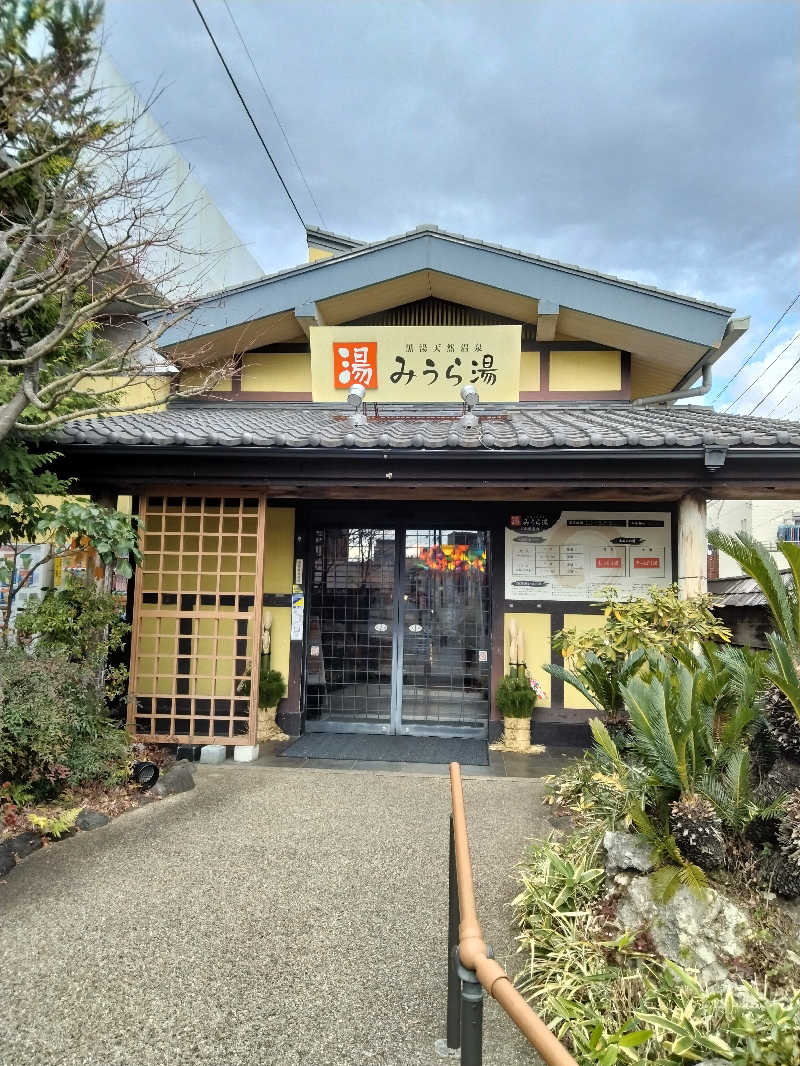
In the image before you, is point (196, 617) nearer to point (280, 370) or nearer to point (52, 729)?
point (52, 729)

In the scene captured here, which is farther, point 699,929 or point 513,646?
point 513,646

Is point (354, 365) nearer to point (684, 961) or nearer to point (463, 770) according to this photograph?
point (463, 770)

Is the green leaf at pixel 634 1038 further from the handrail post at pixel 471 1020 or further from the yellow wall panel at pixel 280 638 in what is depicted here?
the yellow wall panel at pixel 280 638

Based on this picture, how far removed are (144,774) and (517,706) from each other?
3.46 meters

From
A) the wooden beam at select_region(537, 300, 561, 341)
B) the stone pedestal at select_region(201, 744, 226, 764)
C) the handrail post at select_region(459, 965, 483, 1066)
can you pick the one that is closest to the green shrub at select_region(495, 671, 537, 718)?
the stone pedestal at select_region(201, 744, 226, 764)

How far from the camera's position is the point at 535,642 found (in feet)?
21.4

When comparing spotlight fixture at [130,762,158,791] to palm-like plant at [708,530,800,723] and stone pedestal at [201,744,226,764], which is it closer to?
stone pedestal at [201,744,226,764]

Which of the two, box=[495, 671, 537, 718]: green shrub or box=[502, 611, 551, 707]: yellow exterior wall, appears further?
box=[502, 611, 551, 707]: yellow exterior wall

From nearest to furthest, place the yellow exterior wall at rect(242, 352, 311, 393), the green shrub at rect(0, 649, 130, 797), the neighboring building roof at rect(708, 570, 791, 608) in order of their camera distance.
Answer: the green shrub at rect(0, 649, 130, 797) → the neighboring building roof at rect(708, 570, 791, 608) → the yellow exterior wall at rect(242, 352, 311, 393)

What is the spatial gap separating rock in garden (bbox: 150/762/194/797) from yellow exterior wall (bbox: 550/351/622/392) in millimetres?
5910

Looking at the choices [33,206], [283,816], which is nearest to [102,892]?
[283,816]

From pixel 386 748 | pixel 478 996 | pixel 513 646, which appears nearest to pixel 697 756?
pixel 478 996

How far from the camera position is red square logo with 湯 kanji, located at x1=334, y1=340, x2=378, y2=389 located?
7000 millimetres

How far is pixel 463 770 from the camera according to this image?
18.3 ft
